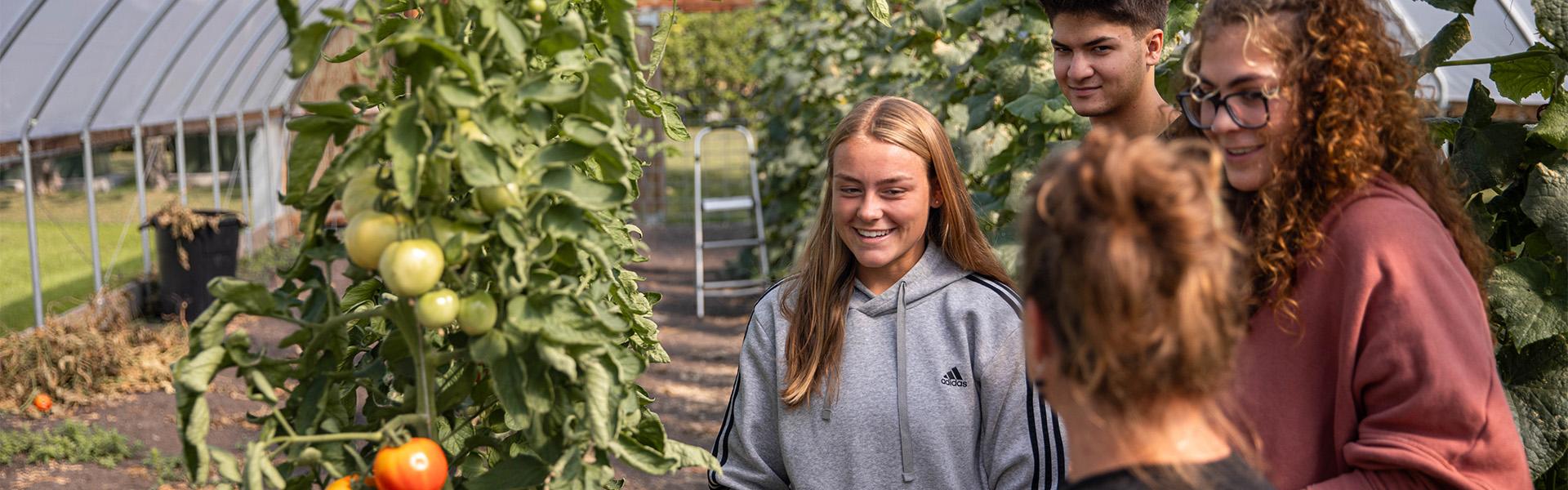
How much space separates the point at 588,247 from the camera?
1.16 meters

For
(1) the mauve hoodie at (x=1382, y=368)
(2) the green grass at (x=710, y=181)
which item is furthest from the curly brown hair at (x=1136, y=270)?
(2) the green grass at (x=710, y=181)

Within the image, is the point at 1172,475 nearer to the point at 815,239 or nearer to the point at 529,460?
the point at 529,460

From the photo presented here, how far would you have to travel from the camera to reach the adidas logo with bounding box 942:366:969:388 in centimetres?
174

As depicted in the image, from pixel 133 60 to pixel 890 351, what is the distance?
6.27 meters

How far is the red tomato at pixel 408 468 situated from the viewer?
1.14m

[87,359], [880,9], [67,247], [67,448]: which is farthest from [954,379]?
[67,247]

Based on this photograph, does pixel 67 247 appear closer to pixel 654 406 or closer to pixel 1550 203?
pixel 654 406

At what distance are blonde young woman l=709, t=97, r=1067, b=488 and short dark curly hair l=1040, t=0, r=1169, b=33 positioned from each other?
17.1 inches

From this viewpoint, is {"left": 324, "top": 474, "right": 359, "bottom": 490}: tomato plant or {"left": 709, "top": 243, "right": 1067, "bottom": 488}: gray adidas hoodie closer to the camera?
{"left": 324, "top": 474, "right": 359, "bottom": 490}: tomato plant

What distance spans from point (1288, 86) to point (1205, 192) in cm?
36

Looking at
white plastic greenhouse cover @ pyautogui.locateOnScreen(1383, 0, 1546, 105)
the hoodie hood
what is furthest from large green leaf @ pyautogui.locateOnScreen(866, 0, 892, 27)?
white plastic greenhouse cover @ pyautogui.locateOnScreen(1383, 0, 1546, 105)

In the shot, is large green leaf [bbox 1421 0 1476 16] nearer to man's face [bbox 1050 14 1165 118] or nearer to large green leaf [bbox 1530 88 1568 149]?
large green leaf [bbox 1530 88 1568 149]

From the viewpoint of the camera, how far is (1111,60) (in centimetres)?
215

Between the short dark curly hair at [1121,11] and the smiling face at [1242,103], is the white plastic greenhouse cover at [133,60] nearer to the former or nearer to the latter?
the short dark curly hair at [1121,11]
